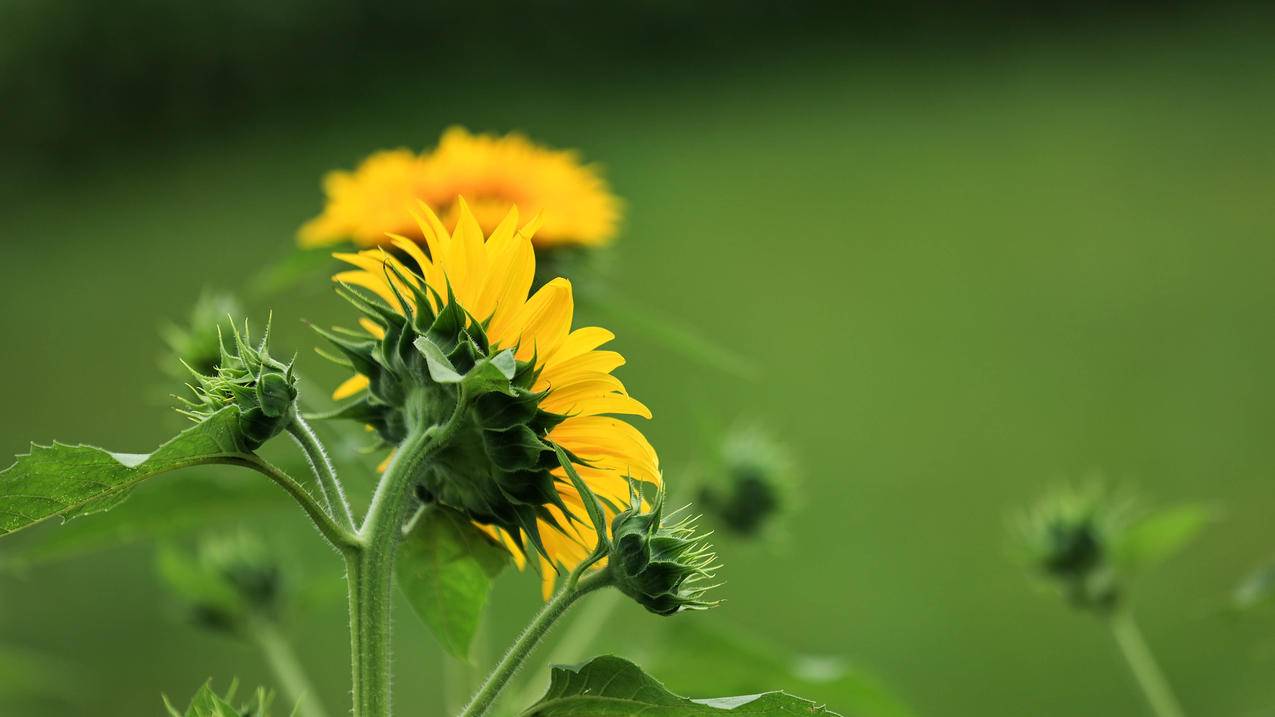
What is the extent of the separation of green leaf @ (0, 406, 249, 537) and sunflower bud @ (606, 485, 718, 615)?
0.27 ft

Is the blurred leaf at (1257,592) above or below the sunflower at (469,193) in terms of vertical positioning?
below

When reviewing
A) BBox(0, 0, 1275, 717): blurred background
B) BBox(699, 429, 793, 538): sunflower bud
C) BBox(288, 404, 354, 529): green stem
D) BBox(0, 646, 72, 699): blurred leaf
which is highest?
BBox(0, 0, 1275, 717): blurred background

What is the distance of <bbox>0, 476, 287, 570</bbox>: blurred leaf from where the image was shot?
47 centimetres

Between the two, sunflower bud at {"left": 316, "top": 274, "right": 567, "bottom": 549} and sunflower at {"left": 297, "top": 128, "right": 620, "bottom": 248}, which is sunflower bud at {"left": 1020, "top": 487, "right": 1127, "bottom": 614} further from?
sunflower bud at {"left": 316, "top": 274, "right": 567, "bottom": 549}

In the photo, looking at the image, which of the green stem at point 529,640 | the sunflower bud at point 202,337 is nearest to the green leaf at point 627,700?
the green stem at point 529,640

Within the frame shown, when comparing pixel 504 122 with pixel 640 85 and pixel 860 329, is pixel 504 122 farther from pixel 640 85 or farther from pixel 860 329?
pixel 860 329

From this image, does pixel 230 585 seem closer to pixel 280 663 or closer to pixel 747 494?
pixel 280 663

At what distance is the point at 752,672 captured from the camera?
21.5 inches

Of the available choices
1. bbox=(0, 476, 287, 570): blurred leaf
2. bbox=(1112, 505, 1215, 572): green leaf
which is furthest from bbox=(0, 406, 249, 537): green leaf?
bbox=(1112, 505, 1215, 572): green leaf

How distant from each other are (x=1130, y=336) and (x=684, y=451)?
0.84 meters

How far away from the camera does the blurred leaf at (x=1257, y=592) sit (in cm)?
47

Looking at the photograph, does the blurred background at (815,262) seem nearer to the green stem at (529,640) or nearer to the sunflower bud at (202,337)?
the sunflower bud at (202,337)

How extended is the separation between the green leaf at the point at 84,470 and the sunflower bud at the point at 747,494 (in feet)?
1.56

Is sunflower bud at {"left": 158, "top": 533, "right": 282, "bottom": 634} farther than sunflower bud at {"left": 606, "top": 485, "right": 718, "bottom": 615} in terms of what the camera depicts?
Yes
